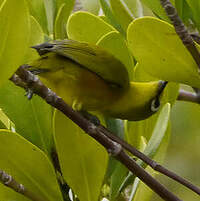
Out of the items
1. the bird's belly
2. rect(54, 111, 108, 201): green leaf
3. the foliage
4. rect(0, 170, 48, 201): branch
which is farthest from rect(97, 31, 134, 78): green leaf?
rect(0, 170, 48, 201): branch

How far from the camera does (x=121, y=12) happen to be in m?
1.27

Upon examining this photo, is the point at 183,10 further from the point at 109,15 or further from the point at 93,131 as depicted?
the point at 93,131

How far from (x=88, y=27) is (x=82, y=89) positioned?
0.23 m

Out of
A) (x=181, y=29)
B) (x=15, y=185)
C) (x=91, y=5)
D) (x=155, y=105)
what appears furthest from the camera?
(x=91, y=5)

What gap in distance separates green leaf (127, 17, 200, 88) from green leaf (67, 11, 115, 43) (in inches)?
9.5

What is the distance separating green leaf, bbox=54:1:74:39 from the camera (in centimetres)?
129

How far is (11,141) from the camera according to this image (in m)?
1.05

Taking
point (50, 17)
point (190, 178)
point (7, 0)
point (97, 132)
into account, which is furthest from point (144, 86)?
point (190, 178)

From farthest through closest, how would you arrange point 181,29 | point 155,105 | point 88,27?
1. point 155,105
2. point 88,27
3. point 181,29

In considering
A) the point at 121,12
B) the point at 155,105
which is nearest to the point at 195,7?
the point at 121,12

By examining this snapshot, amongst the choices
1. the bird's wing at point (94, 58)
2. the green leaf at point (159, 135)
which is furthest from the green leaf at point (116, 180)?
the bird's wing at point (94, 58)

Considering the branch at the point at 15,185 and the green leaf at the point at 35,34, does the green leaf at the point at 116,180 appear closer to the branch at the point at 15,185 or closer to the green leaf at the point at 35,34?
the branch at the point at 15,185

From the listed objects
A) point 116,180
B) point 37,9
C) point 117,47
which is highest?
point 37,9

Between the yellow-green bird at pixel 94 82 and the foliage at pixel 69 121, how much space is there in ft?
0.08
